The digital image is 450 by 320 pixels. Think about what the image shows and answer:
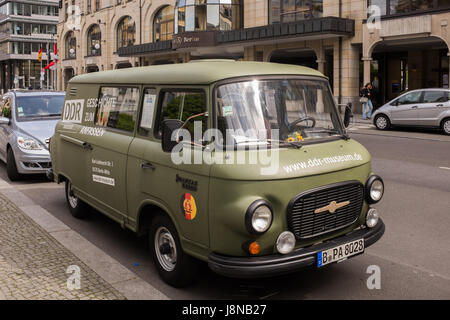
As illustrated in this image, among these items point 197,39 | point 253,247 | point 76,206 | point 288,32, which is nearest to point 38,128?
point 76,206

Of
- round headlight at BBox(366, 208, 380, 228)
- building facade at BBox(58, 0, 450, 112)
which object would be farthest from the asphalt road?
building facade at BBox(58, 0, 450, 112)

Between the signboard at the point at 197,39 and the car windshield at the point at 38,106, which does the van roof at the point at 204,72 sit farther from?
the signboard at the point at 197,39

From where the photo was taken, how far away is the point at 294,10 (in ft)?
103

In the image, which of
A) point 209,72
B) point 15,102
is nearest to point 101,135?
point 209,72

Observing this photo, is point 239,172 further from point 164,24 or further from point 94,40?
point 94,40

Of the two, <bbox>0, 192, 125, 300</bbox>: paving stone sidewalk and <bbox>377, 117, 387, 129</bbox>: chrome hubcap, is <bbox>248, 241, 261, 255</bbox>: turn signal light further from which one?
<bbox>377, 117, 387, 129</bbox>: chrome hubcap

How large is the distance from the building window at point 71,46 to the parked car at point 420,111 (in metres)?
46.9

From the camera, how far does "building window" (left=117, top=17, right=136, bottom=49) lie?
48219mm

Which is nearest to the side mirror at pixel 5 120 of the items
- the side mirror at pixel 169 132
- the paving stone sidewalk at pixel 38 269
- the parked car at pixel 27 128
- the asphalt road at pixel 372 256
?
the parked car at pixel 27 128

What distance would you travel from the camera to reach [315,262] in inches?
165

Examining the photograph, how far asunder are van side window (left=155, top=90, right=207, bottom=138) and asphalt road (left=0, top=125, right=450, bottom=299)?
4.74ft

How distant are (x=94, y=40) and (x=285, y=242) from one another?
180 feet

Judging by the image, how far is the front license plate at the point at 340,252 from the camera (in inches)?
166
